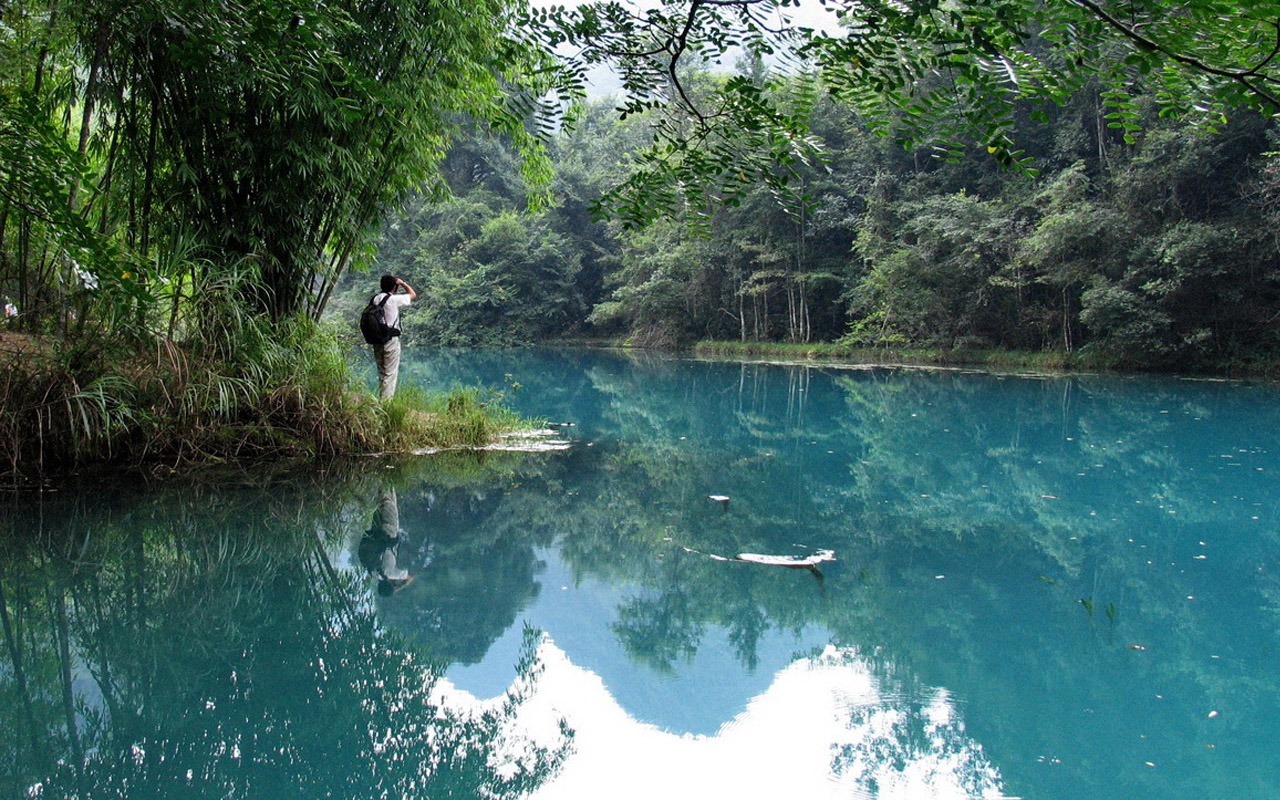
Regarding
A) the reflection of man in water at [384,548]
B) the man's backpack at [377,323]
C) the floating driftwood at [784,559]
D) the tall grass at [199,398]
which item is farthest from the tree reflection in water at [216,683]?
the man's backpack at [377,323]

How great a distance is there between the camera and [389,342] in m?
7.04

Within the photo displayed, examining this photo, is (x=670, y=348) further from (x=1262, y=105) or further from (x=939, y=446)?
(x=1262, y=105)

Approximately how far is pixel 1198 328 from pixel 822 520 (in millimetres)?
13807

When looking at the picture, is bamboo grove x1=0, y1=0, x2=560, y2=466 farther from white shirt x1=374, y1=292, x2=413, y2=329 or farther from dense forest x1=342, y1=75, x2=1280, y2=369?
dense forest x1=342, y1=75, x2=1280, y2=369

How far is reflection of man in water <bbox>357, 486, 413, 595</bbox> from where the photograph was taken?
3.79 m

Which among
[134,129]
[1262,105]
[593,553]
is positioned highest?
[134,129]

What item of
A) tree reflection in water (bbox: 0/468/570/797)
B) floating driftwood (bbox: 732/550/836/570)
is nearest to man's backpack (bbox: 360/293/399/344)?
tree reflection in water (bbox: 0/468/570/797)

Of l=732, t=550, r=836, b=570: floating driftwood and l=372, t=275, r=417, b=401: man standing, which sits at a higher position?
l=372, t=275, r=417, b=401: man standing

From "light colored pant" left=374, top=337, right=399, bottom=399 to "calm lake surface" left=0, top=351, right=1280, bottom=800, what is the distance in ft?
3.18

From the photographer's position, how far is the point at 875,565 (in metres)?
4.24

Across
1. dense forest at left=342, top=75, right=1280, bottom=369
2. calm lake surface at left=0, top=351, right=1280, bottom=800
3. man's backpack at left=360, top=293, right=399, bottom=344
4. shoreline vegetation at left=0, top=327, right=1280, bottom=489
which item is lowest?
calm lake surface at left=0, top=351, right=1280, bottom=800

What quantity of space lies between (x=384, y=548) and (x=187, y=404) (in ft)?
6.83

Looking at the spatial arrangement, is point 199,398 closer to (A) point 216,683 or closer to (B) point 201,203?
(B) point 201,203

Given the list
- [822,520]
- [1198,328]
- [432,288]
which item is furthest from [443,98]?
[432,288]
